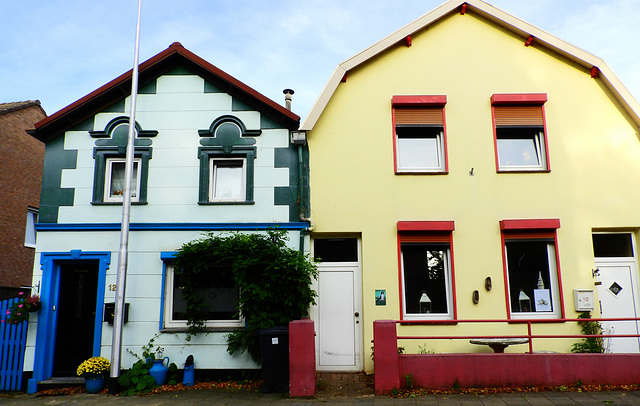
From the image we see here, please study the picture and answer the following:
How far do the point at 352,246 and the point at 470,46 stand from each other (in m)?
5.35

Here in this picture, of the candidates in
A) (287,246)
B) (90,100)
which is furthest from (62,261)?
(287,246)

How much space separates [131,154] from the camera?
9.24 m

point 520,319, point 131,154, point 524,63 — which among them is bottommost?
point 520,319

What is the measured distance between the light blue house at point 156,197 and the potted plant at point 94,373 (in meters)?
0.51

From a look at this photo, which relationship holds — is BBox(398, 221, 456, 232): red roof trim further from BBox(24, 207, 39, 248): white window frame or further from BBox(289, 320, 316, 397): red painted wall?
BBox(24, 207, 39, 248): white window frame

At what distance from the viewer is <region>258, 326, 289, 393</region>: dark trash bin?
831 cm

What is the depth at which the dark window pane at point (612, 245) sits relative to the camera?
10.1m

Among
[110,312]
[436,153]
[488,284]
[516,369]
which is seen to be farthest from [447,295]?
[110,312]

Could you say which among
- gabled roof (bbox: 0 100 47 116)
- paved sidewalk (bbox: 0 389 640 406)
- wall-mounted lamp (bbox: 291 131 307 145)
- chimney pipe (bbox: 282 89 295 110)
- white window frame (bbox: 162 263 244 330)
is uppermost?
gabled roof (bbox: 0 100 47 116)

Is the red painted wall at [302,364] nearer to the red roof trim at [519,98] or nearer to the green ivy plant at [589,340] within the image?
the green ivy plant at [589,340]

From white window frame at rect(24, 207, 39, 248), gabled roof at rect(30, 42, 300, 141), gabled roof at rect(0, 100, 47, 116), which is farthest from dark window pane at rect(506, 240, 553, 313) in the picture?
gabled roof at rect(0, 100, 47, 116)

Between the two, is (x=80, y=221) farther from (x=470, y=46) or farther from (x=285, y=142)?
(x=470, y=46)

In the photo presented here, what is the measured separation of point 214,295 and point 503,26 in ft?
29.1

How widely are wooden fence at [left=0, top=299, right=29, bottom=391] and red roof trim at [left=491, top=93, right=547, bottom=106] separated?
11003 mm
